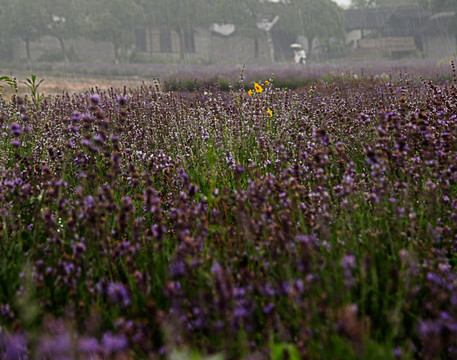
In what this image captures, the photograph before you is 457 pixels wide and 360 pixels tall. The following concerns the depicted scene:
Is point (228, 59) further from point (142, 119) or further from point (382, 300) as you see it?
point (382, 300)

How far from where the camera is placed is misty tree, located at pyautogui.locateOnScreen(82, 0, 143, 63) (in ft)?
111

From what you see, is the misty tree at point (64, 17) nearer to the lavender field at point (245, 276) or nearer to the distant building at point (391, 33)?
the distant building at point (391, 33)

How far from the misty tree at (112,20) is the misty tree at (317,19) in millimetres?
15190

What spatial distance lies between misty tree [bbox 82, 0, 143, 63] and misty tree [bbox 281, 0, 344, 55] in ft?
49.8

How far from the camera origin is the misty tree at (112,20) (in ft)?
111

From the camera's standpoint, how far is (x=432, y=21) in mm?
39094

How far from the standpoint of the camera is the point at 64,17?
1316 inches

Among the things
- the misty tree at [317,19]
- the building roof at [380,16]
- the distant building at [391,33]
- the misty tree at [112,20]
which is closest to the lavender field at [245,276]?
the misty tree at [112,20]

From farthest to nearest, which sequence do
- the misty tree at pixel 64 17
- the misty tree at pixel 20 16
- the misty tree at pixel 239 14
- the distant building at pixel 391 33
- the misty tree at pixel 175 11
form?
the distant building at pixel 391 33 < the misty tree at pixel 239 14 < the misty tree at pixel 175 11 < the misty tree at pixel 64 17 < the misty tree at pixel 20 16

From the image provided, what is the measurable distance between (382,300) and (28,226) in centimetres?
217

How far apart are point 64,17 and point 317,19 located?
23.4 metres

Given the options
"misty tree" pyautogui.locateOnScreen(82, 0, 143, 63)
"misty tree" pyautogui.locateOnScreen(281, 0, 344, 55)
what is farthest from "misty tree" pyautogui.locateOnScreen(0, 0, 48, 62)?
"misty tree" pyautogui.locateOnScreen(281, 0, 344, 55)

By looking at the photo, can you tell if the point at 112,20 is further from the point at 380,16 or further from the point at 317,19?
the point at 380,16

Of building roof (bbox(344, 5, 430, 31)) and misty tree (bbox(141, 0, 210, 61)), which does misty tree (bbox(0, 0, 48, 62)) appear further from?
building roof (bbox(344, 5, 430, 31))
